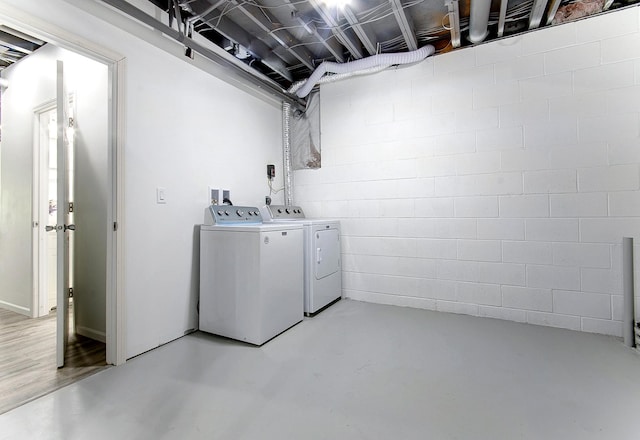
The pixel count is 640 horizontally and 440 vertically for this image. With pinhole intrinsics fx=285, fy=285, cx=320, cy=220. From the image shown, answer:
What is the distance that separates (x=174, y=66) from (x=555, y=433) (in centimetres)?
347

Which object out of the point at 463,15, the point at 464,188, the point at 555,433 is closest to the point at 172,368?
the point at 555,433

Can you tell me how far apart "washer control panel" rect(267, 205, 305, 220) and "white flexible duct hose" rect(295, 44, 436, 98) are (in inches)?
58.7

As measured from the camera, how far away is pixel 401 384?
68.6 inches

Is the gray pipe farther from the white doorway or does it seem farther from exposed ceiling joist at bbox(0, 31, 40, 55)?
exposed ceiling joist at bbox(0, 31, 40, 55)

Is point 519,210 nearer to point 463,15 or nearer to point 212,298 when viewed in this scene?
point 463,15

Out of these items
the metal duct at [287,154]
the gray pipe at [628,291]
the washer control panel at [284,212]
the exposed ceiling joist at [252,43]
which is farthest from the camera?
the metal duct at [287,154]

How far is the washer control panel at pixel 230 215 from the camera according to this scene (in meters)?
2.58

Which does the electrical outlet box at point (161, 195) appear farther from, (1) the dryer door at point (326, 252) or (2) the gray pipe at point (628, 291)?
(2) the gray pipe at point (628, 291)

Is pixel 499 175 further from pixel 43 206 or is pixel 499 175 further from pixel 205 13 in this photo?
pixel 43 206

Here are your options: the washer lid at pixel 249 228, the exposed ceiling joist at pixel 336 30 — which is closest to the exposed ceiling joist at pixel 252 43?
the exposed ceiling joist at pixel 336 30

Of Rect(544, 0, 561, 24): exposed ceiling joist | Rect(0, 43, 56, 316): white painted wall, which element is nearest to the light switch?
Rect(0, 43, 56, 316): white painted wall

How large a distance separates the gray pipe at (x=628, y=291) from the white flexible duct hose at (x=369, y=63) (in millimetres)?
2451

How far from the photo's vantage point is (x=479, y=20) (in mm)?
2549

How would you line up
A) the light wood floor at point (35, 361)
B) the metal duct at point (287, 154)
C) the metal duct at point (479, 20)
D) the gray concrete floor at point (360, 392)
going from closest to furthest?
the gray concrete floor at point (360, 392)
the light wood floor at point (35, 361)
the metal duct at point (479, 20)
the metal duct at point (287, 154)
